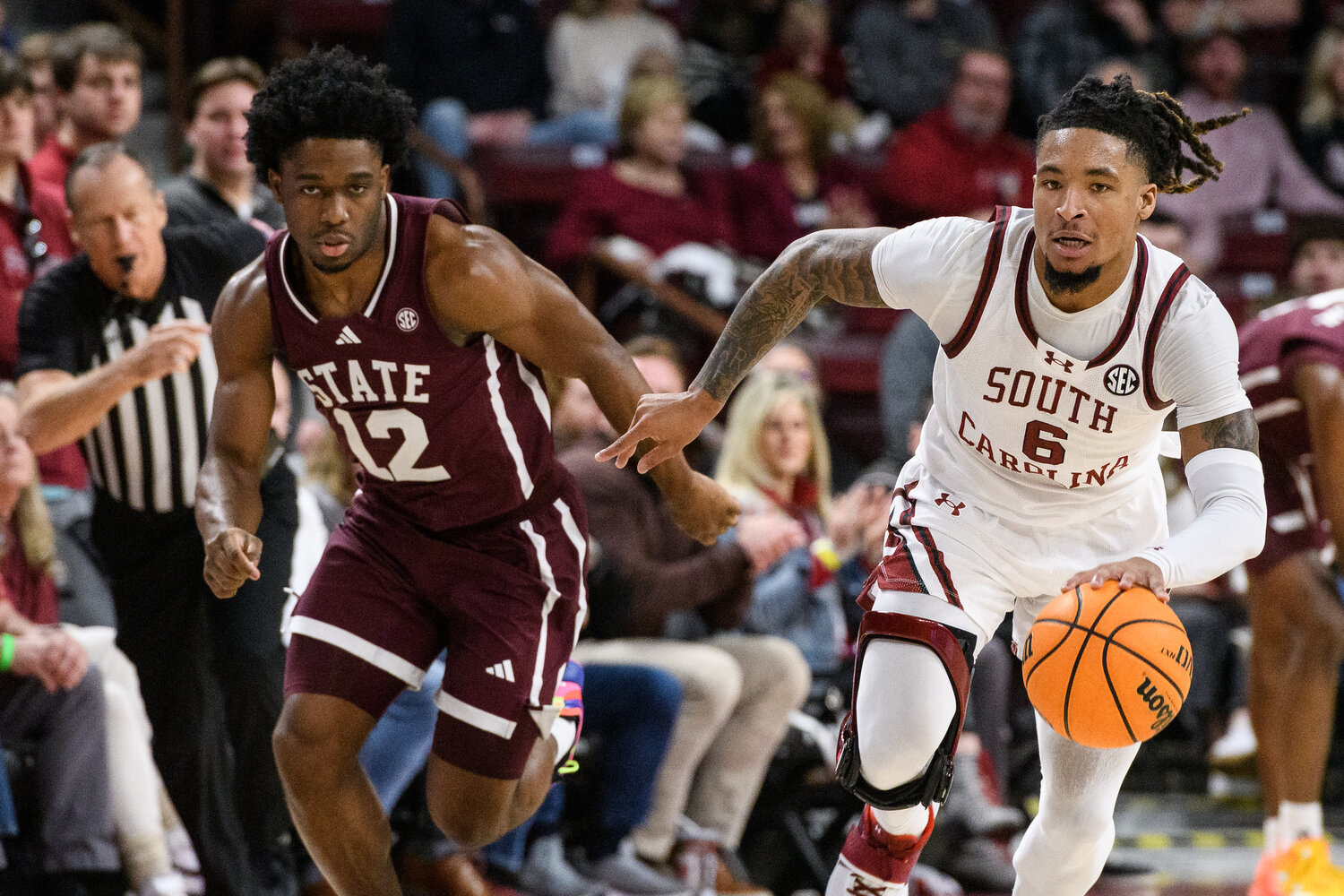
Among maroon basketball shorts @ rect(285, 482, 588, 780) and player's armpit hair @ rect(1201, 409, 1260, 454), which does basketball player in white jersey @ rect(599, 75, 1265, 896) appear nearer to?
player's armpit hair @ rect(1201, 409, 1260, 454)

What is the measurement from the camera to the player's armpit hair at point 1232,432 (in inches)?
125

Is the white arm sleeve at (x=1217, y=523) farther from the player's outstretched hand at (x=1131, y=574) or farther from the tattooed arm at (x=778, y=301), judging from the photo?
the tattooed arm at (x=778, y=301)

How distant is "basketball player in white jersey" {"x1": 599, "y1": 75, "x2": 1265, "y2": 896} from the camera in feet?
10.7

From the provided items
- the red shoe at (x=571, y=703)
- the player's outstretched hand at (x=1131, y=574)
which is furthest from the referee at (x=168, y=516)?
the player's outstretched hand at (x=1131, y=574)

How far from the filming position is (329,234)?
3.48 m

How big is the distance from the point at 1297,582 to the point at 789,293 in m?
2.55

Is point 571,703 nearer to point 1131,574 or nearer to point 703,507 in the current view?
point 703,507

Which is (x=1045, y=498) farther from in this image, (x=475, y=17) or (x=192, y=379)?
(x=475, y=17)

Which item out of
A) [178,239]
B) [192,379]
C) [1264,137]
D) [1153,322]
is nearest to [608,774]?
[192,379]

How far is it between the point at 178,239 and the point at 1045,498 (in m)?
2.64

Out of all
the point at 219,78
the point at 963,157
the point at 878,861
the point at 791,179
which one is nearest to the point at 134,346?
the point at 219,78

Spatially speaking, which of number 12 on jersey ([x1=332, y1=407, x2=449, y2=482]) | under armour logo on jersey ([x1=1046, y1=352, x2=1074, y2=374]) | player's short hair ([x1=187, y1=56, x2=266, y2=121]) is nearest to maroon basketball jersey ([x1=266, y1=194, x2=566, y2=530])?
number 12 on jersey ([x1=332, y1=407, x2=449, y2=482])

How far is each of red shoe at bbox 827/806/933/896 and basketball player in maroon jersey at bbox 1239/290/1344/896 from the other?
2.04m

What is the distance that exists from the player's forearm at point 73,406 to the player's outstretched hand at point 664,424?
1.43 metres
